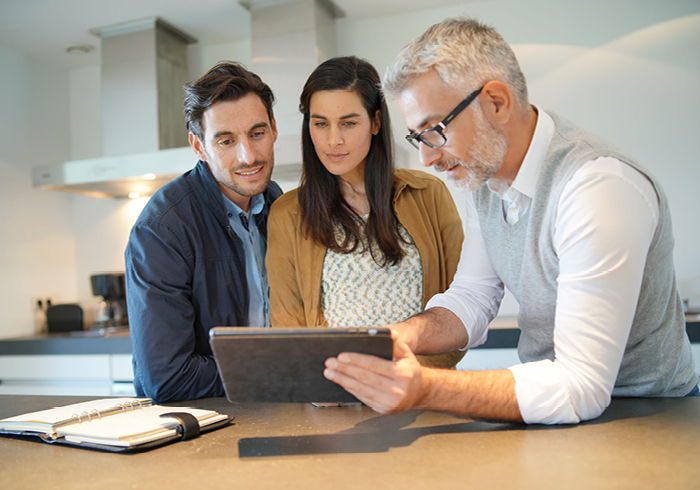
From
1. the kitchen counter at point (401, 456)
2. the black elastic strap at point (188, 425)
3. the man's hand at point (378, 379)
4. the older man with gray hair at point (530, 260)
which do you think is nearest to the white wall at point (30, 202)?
the kitchen counter at point (401, 456)

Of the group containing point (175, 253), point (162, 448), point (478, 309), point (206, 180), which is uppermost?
point (206, 180)

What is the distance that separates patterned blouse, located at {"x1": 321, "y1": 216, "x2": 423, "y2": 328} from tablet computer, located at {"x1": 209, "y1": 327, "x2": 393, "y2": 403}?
62 cm

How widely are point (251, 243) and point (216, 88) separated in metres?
0.47

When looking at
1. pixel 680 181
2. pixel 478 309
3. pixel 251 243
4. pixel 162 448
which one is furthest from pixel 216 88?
pixel 680 181

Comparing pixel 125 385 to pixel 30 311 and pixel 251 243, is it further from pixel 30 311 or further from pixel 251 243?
pixel 251 243

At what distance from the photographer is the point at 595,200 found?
946 mm

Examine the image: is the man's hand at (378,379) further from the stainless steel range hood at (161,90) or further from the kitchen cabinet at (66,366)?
the kitchen cabinet at (66,366)

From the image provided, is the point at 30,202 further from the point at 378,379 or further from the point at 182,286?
the point at 378,379

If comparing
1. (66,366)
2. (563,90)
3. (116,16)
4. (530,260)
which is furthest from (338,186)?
(116,16)

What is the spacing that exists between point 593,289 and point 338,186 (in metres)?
0.91

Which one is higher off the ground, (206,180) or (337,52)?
(337,52)

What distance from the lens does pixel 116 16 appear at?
345 centimetres

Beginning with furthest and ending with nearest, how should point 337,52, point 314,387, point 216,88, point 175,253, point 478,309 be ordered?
point 337,52
point 216,88
point 175,253
point 478,309
point 314,387

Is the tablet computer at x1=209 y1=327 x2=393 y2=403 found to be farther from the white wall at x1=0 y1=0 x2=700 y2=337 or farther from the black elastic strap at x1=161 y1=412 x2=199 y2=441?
the white wall at x1=0 y1=0 x2=700 y2=337
